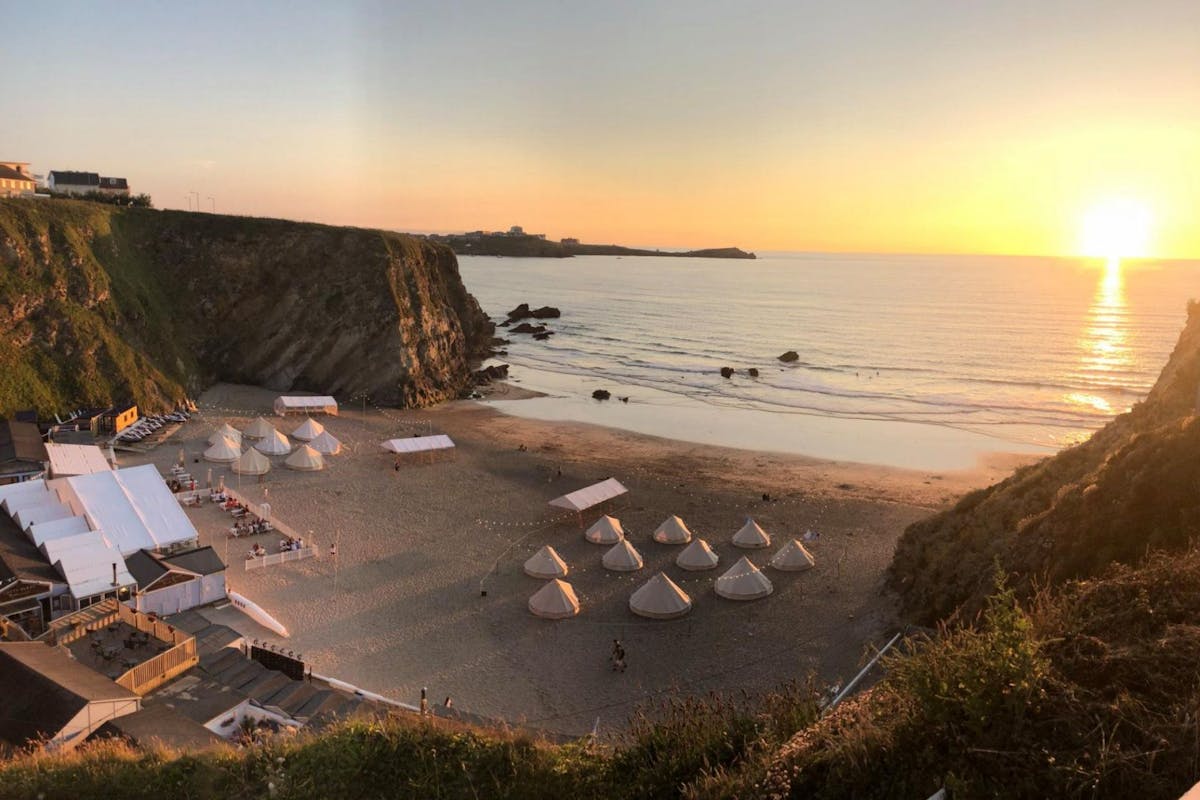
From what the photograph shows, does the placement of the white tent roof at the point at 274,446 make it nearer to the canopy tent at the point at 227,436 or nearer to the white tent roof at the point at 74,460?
the canopy tent at the point at 227,436

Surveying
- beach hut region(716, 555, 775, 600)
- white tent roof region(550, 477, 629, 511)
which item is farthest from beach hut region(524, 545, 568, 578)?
beach hut region(716, 555, 775, 600)

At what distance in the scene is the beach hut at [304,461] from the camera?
1298 inches

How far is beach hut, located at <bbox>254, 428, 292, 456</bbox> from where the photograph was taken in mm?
34031

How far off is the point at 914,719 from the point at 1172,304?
492 feet

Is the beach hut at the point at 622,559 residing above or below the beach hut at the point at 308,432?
below

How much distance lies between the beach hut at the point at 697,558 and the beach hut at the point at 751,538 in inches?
71.3

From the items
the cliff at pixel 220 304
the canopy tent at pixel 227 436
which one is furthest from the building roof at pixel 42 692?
the cliff at pixel 220 304

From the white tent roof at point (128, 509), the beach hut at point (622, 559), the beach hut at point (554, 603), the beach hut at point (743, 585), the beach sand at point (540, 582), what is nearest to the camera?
the beach sand at point (540, 582)

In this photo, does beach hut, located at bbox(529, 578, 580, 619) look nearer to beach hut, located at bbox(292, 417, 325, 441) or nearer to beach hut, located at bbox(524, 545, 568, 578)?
beach hut, located at bbox(524, 545, 568, 578)

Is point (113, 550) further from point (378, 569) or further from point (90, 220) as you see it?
point (90, 220)

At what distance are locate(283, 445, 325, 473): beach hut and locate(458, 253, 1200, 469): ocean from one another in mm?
18131

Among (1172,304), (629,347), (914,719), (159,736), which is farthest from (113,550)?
(1172,304)

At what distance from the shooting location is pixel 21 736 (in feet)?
37.5

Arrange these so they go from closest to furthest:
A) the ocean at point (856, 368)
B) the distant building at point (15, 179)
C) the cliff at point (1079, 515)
Answer: 1. the cliff at point (1079, 515)
2. the ocean at point (856, 368)
3. the distant building at point (15, 179)
